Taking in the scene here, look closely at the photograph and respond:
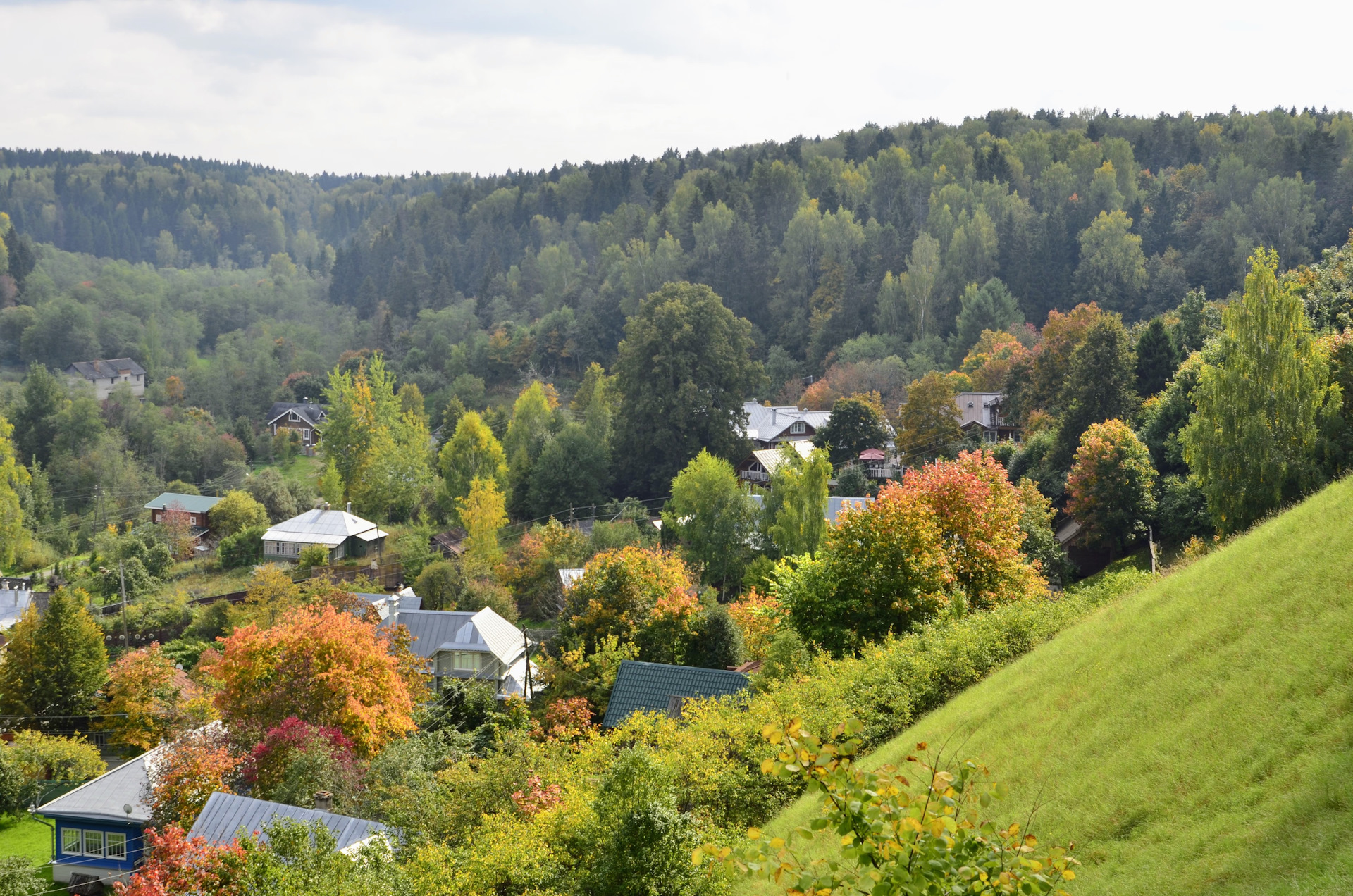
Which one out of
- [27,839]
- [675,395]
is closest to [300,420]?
[675,395]

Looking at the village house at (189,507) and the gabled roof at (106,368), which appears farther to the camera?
the gabled roof at (106,368)

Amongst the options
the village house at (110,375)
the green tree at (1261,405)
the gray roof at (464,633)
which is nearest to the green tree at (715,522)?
the gray roof at (464,633)

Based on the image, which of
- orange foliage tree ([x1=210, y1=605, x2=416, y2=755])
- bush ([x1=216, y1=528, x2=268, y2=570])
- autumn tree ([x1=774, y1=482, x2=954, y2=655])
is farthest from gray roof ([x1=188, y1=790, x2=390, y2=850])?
bush ([x1=216, y1=528, x2=268, y2=570])

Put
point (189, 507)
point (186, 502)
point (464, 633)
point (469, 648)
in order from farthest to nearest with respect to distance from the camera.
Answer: point (186, 502)
point (189, 507)
point (464, 633)
point (469, 648)

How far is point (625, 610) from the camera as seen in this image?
25.9 m

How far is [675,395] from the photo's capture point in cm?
5138

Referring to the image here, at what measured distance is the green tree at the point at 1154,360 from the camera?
41.6 meters

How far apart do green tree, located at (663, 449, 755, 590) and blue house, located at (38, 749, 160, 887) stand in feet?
65.9

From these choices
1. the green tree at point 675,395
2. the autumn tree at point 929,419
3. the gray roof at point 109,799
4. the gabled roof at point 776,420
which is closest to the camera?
the gray roof at point 109,799

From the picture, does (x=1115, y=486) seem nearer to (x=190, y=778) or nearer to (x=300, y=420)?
(x=190, y=778)

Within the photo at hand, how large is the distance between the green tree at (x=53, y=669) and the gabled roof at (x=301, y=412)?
5863cm

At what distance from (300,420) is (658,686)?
7534cm

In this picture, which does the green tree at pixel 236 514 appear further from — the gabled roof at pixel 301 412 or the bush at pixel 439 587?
the gabled roof at pixel 301 412

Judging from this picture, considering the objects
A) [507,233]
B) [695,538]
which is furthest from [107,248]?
[695,538]
